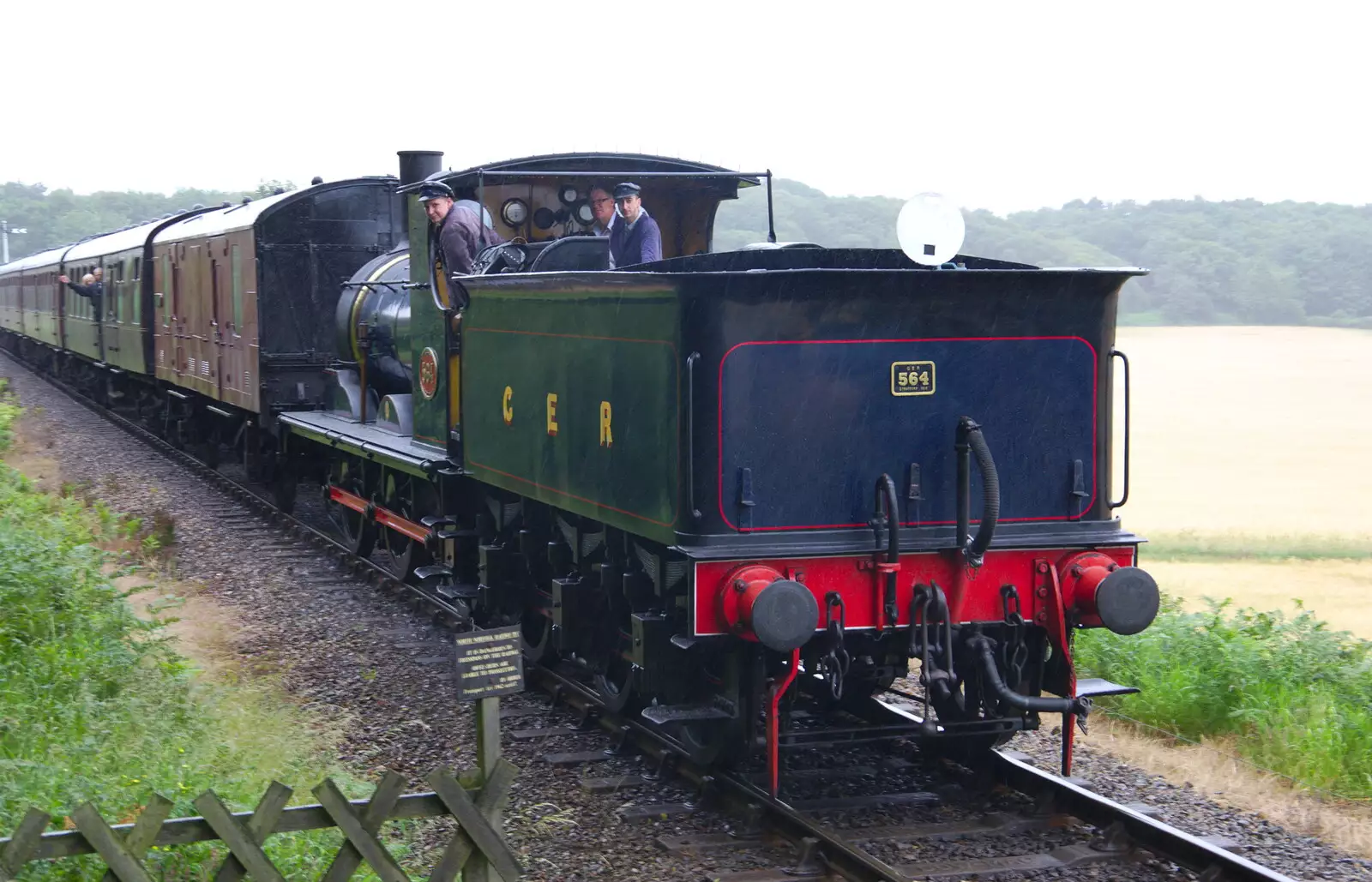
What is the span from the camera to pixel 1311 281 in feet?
176

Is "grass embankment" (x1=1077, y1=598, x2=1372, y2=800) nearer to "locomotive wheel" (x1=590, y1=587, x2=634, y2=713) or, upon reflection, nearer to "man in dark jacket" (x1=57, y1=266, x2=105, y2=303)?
"locomotive wheel" (x1=590, y1=587, x2=634, y2=713)

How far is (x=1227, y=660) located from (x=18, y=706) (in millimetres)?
6165

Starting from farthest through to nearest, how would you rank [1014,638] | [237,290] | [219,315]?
[219,315]
[237,290]
[1014,638]

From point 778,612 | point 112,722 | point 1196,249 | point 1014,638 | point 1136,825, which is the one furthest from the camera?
point 1196,249

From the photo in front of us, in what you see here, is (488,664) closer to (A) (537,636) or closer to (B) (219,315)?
(A) (537,636)

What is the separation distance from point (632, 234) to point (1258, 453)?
27.2 meters

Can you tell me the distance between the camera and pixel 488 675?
459cm

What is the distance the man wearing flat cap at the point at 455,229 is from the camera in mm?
8547

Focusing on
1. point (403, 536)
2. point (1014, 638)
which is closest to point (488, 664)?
point (1014, 638)

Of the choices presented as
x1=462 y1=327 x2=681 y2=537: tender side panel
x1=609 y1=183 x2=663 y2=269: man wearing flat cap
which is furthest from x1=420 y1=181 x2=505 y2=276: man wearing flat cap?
x1=609 y1=183 x2=663 y2=269: man wearing flat cap

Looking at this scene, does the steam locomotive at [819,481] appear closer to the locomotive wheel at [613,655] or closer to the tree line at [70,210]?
the locomotive wheel at [613,655]

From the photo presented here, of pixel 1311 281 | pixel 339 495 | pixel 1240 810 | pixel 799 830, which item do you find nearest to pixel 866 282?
pixel 799 830

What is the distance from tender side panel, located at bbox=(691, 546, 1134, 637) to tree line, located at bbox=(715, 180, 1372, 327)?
41.4 meters

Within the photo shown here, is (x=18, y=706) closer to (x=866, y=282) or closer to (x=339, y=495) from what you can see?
(x=866, y=282)
